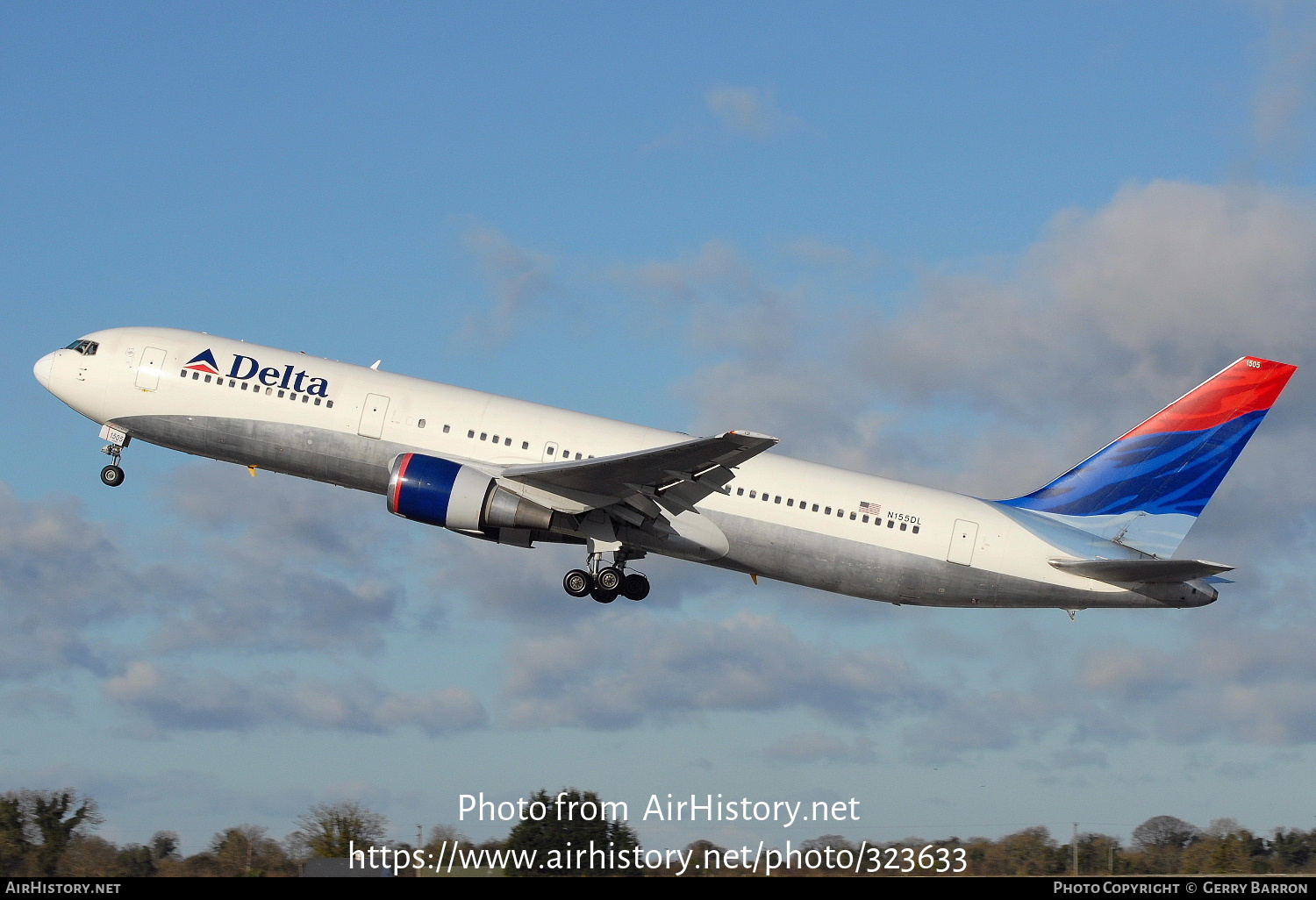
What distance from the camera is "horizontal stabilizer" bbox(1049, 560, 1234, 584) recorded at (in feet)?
96.4

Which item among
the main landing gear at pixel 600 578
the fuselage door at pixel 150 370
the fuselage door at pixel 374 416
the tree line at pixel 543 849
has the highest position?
the fuselage door at pixel 150 370

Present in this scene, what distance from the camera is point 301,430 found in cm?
3247

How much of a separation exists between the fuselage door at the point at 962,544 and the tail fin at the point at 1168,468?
2.57 meters

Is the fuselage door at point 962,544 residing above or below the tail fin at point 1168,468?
below

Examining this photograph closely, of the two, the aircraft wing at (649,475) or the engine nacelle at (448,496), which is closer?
the aircraft wing at (649,475)

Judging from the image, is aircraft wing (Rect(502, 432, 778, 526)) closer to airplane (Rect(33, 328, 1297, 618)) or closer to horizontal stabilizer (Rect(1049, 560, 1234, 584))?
airplane (Rect(33, 328, 1297, 618))

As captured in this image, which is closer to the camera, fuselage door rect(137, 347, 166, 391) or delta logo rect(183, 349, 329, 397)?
delta logo rect(183, 349, 329, 397)

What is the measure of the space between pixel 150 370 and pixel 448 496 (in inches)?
375

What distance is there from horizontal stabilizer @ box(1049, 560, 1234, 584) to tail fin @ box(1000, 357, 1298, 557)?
6.43 feet

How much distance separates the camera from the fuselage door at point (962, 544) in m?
32.0

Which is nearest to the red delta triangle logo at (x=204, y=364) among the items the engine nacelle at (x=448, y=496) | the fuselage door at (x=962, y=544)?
the engine nacelle at (x=448, y=496)

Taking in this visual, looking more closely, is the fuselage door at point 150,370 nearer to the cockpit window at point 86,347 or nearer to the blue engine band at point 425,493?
the cockpit window at point 86,347

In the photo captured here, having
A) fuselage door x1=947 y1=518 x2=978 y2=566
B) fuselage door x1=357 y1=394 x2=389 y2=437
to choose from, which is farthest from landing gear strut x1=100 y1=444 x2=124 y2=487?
fuselage door x1=947 y1=518 x2=978 y2=566
